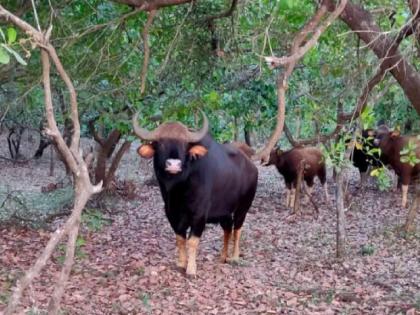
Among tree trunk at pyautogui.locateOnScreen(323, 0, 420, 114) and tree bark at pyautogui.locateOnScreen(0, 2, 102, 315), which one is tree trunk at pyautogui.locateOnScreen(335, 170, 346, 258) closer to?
tree trunk at pyautogui.locateOnScreen(323, 0, 420, 114)

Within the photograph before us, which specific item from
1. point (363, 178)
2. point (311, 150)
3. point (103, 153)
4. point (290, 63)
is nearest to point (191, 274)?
point (290, 63)

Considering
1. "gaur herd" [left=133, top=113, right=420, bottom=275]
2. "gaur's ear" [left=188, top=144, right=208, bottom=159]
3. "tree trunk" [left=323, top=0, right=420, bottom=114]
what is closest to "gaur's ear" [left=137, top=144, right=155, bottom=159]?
"gaur herd" [left=133, top=113, right=420, bottom=275]

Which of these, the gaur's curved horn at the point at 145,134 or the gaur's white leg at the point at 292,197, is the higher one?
the gaur's curved horn at the point at 145,134

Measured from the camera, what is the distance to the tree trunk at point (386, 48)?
582 centimetres

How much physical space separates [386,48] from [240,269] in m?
3.84

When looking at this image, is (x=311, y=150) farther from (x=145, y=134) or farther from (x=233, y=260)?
(x=145, y=134)

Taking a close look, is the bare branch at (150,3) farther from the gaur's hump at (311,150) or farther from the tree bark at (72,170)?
the gaur's hump at (311,150)

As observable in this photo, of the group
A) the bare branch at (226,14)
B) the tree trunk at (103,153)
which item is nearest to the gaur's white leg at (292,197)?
the tree trunk at (103,153)

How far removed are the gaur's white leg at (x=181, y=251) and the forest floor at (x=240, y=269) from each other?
132 millimetres

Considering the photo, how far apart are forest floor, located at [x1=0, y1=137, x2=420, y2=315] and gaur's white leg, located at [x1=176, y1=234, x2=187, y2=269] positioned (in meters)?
0.13

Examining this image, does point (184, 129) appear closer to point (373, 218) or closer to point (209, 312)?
point (209, 312)

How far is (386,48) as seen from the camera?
19.7ft

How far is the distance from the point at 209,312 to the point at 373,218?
289 inches

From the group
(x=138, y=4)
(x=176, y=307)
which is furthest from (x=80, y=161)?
(x=176, y=307)
